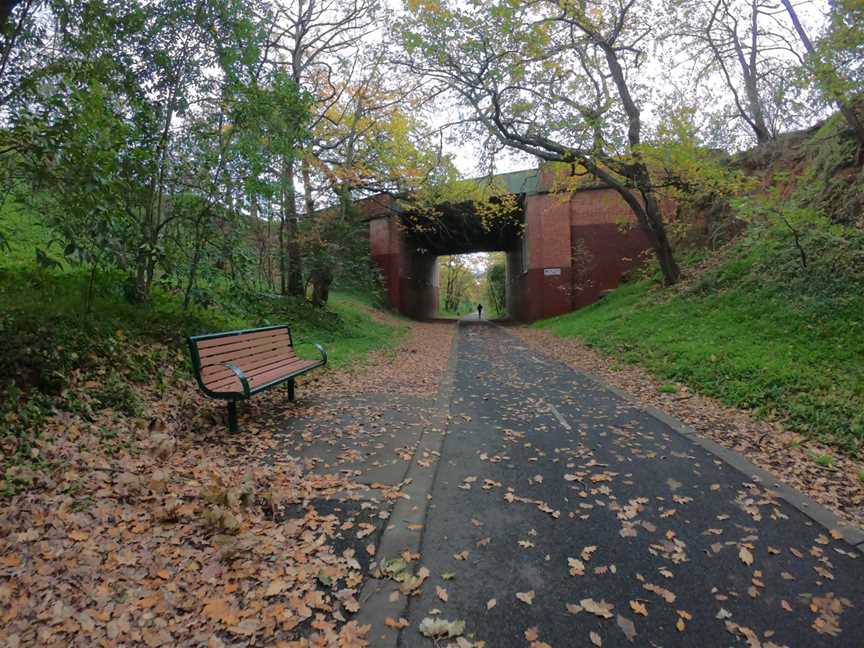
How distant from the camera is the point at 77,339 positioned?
4859 mm

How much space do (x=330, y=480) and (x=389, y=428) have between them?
1.52 metres

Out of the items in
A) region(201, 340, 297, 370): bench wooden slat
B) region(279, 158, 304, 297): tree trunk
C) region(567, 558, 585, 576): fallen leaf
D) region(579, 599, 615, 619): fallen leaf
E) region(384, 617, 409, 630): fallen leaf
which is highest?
region(279, 158, 304, 297): tree trunk

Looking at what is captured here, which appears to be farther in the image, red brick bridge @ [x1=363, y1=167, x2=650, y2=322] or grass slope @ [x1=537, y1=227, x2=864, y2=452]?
red brick bridge @ [x1=363, y1=167, x2=650, y2=322]

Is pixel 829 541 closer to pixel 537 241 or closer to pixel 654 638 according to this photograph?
pixel 654 638

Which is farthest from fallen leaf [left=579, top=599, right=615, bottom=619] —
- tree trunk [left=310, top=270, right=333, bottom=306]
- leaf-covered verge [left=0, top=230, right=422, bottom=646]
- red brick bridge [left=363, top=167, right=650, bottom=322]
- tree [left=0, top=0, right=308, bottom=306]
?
red brick bridge [left=363, top=167, right=650, bottom=322]

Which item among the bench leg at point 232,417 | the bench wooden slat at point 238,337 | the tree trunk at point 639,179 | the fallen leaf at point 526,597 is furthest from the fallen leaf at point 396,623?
the tree trunk at point 639,179

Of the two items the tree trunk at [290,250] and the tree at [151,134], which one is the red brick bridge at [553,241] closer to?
the tree trunk at [290,250]

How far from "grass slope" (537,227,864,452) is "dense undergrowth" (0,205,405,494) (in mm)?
6656

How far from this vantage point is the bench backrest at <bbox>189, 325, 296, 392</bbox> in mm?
4602

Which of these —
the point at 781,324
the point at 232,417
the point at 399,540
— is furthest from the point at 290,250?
the point at 781,324

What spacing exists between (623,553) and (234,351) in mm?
4489

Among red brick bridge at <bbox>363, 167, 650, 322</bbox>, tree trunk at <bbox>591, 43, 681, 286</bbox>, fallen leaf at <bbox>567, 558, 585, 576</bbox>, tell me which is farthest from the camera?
red brick bridge at <bbox>363, 167, 650, 322</bbox>

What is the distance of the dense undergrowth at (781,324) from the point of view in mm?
5375

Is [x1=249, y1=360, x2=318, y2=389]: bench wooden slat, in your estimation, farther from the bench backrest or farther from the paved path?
the paved path
